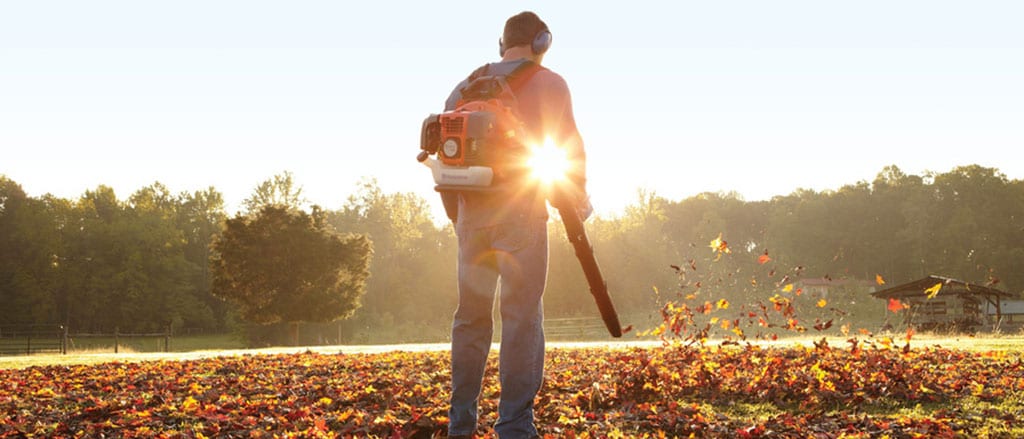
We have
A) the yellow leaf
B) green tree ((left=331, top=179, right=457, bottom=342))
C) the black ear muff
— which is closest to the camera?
the black ear muff

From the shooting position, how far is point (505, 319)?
460 cm

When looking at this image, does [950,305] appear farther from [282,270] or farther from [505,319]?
[505,319]

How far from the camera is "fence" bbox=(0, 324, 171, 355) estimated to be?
38656mm

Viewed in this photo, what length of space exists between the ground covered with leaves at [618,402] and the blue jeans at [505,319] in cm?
50

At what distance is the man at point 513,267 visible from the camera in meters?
4.51

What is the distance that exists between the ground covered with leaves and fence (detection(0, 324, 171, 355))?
32012 millimetres

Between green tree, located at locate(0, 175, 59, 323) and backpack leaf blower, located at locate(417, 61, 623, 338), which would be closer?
backpack leaf blower, located at locate(417, 61, 623, 338)

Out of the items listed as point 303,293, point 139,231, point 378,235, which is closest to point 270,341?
point 303,293

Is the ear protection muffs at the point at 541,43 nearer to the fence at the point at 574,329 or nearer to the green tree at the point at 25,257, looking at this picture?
the fence at the point at 574,329

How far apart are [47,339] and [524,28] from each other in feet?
186

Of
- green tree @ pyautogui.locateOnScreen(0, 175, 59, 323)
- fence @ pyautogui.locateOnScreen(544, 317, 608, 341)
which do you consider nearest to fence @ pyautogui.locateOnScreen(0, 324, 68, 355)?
green tree @ pyautogui.locateOnScreen(0, 175, 59, 323)

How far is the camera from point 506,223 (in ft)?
14.7

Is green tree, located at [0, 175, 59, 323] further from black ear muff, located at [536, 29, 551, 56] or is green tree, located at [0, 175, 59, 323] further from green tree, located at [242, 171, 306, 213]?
black ear muff, located at [536, 29, 551, 56]

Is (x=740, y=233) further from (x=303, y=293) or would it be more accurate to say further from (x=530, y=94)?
(x=530, y=94)
